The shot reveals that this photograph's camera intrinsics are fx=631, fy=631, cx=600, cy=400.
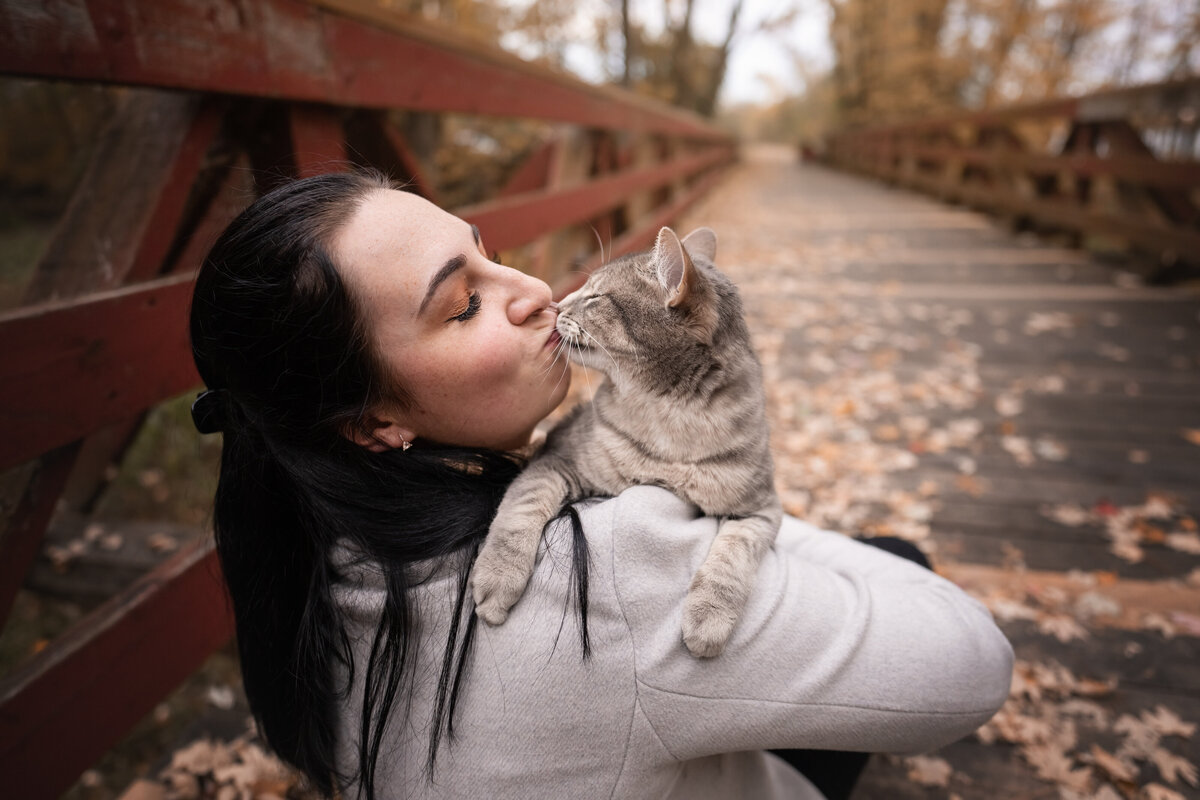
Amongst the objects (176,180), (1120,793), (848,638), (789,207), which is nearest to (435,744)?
(848,638)

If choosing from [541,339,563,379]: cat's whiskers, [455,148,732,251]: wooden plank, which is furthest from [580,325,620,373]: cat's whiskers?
[455,148,732,251]: wooden plank

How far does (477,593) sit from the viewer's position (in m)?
1.14

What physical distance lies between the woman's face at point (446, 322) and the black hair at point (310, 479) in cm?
4

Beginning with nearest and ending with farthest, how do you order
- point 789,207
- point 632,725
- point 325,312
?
point 632,725 → point 325,312 → point 789,207

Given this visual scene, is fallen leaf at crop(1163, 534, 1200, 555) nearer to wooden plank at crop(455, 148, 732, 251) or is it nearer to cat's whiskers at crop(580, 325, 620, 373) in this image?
cat's whiskers at crop(580, 325, 620, 373)

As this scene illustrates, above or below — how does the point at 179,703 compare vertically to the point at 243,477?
below

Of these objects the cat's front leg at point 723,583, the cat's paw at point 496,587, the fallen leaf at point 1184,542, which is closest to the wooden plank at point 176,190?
the cat's paw at point 496,587

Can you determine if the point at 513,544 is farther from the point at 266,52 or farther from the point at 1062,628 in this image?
the point at 1062,628

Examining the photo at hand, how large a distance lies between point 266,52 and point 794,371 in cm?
415

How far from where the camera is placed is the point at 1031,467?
357 cm

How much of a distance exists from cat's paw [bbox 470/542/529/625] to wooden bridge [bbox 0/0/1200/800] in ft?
3.17

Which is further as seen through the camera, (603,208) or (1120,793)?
(603,208)

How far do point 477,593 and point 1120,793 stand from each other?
2225 mm

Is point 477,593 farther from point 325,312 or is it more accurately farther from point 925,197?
point 925,197
